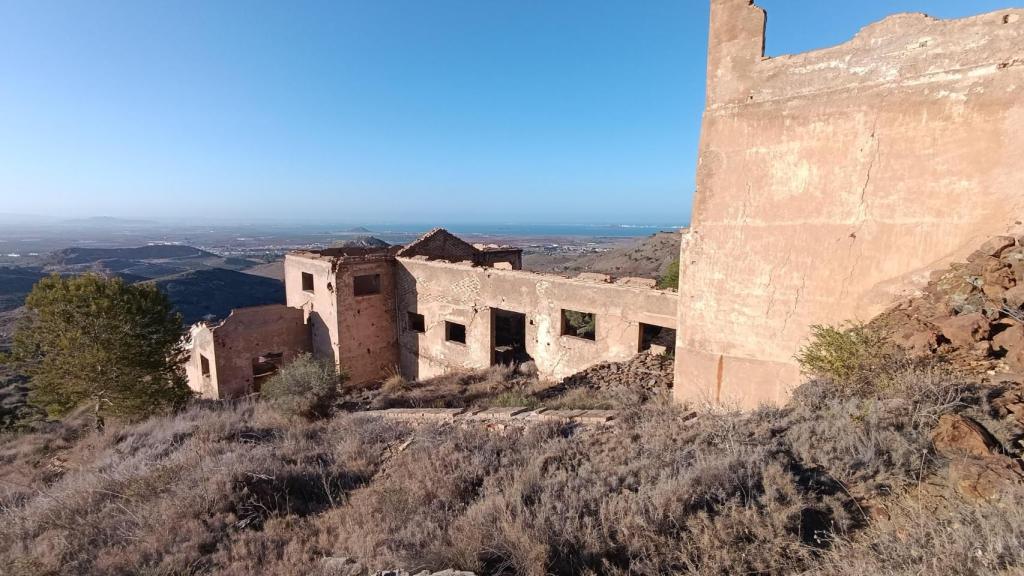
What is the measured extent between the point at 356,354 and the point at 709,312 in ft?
38.8

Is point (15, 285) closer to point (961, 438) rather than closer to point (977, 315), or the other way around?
point (961, 438)

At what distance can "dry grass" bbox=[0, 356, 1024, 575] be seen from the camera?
2.86m

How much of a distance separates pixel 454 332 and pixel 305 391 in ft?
17.5

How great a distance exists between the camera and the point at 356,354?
608 inches

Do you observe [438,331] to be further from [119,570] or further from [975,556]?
[975,556]

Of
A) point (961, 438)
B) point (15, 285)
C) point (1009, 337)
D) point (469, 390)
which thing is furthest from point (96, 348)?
point (15, 285)

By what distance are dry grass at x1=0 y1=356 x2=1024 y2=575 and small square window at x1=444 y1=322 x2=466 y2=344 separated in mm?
7969

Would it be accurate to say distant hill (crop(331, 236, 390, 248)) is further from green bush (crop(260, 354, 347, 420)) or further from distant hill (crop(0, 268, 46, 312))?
distant hill (crop(0, 268, 46, 312))

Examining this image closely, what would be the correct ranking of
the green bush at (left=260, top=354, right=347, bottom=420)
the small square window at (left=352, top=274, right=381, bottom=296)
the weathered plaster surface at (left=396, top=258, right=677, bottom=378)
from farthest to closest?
the small square window at (left=352, top=274, right=381, bottom=296), the weathered plaster surface at (left=396, top=258, right=677, bottom=378), the green bush at (left=260, top=354, right=347, bottom=420)

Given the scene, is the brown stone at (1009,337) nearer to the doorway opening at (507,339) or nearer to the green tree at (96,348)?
the doorway opening at (507,339)

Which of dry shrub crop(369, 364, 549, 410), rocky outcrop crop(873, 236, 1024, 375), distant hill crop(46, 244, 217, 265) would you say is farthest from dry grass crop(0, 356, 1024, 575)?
distant hill crop(46, 244, 217, 265)

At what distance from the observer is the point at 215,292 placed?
195ft

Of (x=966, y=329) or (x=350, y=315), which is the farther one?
(x=350, y=315)

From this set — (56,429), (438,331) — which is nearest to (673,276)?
(438,331)
